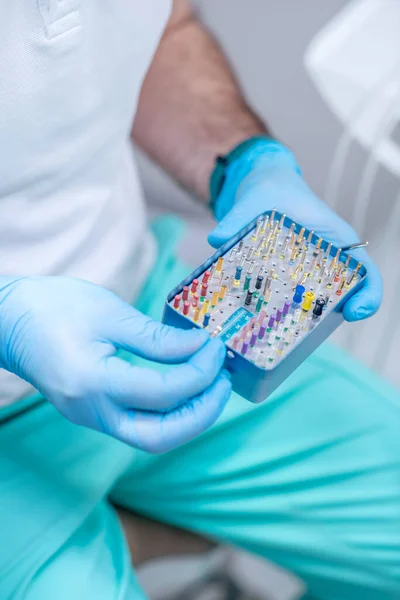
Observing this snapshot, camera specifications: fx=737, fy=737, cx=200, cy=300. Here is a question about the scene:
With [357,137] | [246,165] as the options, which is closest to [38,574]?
[246,165]

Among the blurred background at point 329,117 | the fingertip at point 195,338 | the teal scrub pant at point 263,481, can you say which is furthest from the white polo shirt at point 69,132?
the blurred background at point 329,117

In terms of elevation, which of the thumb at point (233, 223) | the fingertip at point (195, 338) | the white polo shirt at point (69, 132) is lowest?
the thumb at point (233, 223)

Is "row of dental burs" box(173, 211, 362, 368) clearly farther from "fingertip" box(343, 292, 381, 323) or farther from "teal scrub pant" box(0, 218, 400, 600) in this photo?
"teal scrub pant" box(0, 218, 400, 600)

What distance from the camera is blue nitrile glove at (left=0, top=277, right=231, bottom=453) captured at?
0.58 m

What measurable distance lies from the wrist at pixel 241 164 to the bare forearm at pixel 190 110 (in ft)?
0.08

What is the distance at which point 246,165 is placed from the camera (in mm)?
869

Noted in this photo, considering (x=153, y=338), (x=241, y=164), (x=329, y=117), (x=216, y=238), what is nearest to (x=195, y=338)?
(x=153, y=338)

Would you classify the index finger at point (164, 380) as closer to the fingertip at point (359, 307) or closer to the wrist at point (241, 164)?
the fingertip at point (359, 307)

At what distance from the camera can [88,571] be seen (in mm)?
663

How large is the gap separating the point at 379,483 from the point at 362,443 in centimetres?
4

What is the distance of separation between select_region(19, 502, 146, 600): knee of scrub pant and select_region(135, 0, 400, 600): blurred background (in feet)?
0.91

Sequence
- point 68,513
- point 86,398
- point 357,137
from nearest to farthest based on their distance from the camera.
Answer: point 86,398 → point 68,513 → point 357,137

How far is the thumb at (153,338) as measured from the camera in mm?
589

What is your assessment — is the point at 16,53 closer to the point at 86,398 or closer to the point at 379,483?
the point at 86,398
